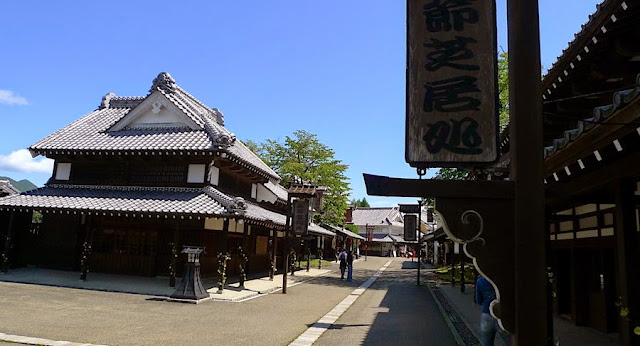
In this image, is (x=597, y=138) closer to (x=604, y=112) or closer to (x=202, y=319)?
(x=604, y=112)

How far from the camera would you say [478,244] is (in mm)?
2947

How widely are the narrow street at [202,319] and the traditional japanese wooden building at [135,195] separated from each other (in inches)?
133

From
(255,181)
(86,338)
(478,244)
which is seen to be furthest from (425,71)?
(255,181)

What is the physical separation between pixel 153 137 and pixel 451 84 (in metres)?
17.4

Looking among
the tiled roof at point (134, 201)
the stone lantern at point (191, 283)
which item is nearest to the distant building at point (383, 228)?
the tiled roof at point (134, 201)

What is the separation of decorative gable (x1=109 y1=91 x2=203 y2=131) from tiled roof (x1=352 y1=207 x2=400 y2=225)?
54646 millimetres

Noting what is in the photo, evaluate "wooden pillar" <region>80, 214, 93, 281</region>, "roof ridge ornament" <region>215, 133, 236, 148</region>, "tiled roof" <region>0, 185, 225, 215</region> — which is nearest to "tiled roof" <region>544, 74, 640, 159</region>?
"tiled roof" <region>0, 185, 225, 215</region>

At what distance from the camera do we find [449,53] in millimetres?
3771

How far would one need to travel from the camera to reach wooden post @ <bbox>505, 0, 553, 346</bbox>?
2.80 m

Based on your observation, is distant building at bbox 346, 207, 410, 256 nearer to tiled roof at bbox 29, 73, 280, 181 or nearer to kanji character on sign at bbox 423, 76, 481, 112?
tiled roof at bbox 29, 73, 280, 181

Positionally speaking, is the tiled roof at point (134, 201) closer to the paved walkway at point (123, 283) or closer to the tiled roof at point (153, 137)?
the tiled roof at point (153, 137)

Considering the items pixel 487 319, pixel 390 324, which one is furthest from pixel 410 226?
pixel 487 319

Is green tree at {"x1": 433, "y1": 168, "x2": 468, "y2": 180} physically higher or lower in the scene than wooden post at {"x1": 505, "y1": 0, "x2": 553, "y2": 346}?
higher

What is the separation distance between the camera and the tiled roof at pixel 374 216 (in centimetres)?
7106
